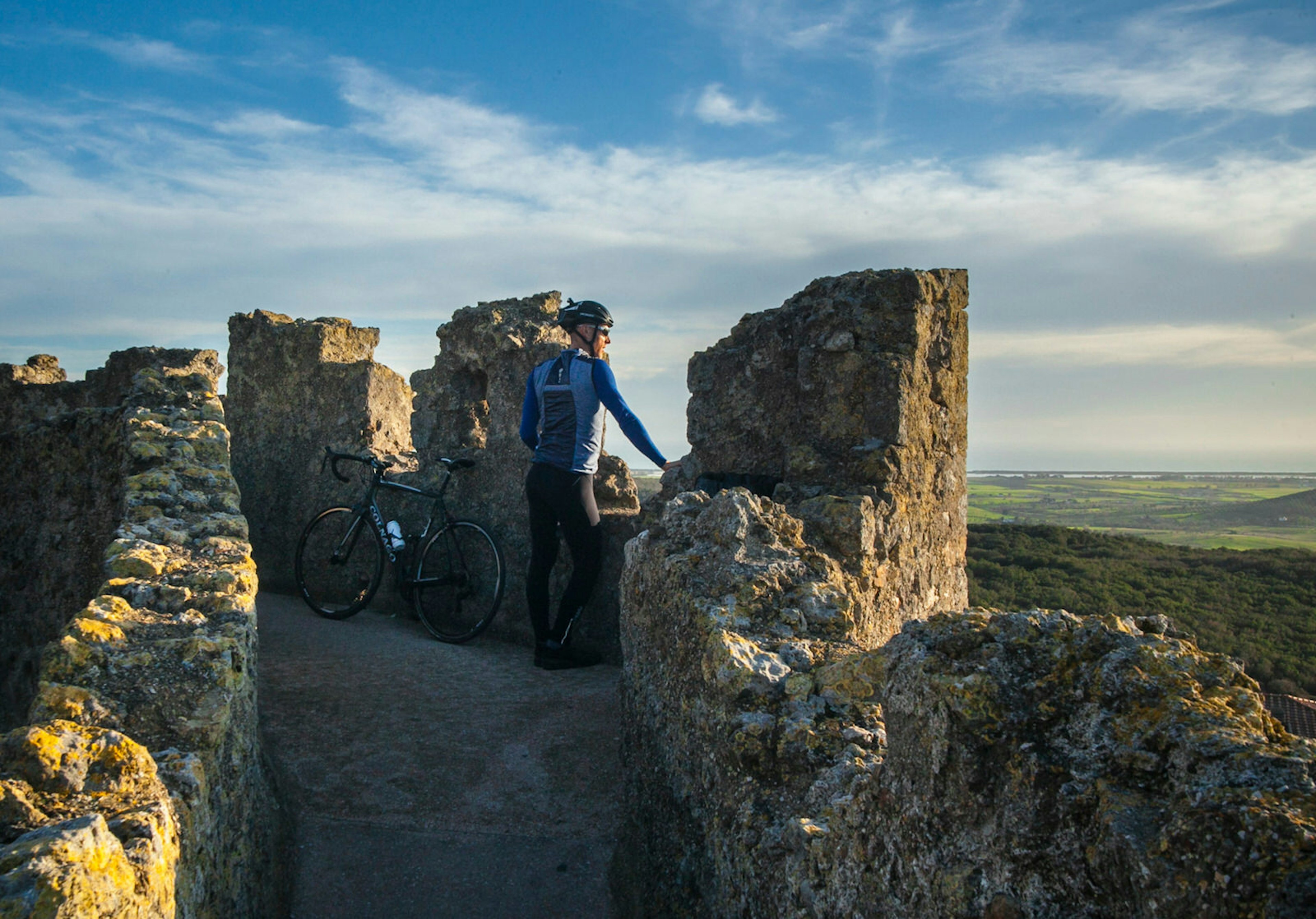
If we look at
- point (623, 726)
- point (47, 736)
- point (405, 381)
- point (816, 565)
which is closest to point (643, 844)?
point (623, 726)

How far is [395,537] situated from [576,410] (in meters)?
2.47

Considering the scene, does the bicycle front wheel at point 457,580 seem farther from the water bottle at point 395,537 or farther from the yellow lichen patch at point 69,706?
the yellow lichen patch at point 69,706

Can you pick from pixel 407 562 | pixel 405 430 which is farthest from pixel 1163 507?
pixel 407 562

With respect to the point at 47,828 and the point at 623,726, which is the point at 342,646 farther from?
the point at 47,828

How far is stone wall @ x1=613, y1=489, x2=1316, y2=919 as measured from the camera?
1.66 metres

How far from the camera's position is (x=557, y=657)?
6.50 metres

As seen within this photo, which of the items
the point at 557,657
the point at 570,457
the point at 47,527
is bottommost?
the point at 557,657

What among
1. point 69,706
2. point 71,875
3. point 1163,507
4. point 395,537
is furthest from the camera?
point 1163,507

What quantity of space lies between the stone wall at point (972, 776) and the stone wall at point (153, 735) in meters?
1.66

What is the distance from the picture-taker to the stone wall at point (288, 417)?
28.8ft

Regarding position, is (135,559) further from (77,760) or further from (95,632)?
(77,760)

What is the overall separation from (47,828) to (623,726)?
3038 millimetres

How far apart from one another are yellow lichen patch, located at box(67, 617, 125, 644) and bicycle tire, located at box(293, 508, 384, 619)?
14.6 ft

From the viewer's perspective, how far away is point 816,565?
423 cm
